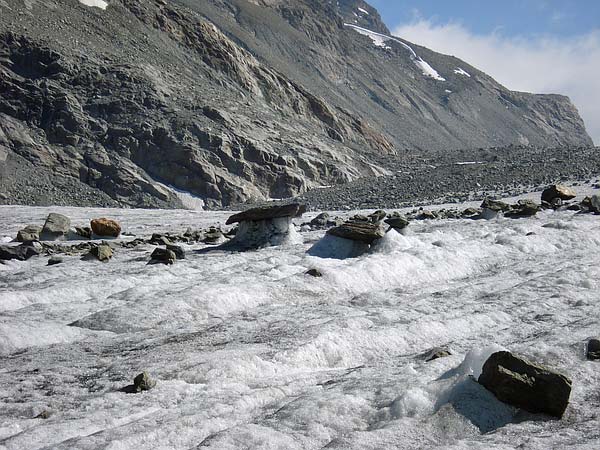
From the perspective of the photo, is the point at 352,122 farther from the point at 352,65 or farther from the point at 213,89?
the point at 352,65

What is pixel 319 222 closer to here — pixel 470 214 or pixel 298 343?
pixel 470 214

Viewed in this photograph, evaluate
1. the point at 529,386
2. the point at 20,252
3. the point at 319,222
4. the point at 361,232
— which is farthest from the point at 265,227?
the point at 529,386

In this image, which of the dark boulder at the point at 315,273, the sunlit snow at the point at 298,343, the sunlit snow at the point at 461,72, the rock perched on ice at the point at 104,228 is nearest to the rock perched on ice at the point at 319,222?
the sunlit snow at the point at 298,343

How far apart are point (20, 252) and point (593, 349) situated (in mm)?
11518

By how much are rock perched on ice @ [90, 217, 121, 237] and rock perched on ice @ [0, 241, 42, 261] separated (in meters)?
3.69

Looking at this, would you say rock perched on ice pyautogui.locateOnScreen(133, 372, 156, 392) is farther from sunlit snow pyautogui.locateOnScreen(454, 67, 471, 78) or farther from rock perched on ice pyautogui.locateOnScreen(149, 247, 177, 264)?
sunlit snow pyautogui.locateOnScreen(454, 67, 471, 78)

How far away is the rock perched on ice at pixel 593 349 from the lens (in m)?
6.17

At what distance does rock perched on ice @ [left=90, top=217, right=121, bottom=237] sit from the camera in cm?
1747

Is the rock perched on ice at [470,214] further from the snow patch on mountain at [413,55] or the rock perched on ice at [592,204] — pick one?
the snow patch on mountain at [413,55]

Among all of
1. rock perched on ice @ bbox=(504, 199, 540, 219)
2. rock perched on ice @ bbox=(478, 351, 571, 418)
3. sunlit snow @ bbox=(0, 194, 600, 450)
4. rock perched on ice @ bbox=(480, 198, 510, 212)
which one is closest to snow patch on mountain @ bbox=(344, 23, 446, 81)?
rock perched on ice @ bbox=(480, 198, 510, 212)

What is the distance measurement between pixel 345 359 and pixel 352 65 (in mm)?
100078

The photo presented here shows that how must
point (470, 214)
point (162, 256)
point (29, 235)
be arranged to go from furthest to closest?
point (470, 214)
point (29, 235)
point (162, 256)

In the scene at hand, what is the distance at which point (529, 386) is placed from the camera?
16.9 ft

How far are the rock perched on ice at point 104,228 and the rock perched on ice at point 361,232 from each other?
8.16m
